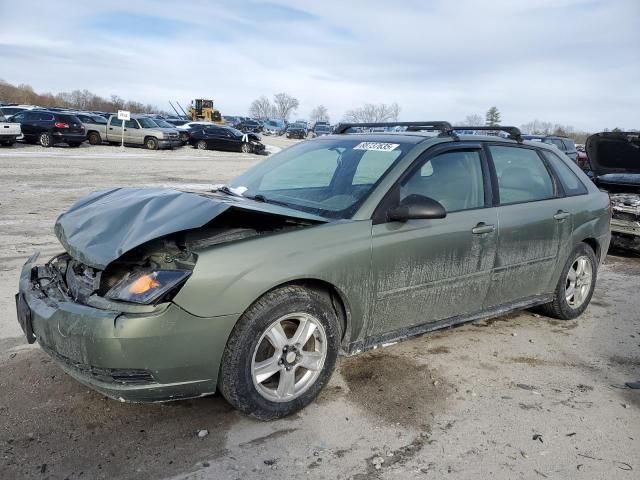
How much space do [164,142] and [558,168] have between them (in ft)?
83.0

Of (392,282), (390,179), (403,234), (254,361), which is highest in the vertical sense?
→ (390,179)

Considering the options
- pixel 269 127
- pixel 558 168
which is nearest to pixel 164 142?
pixel 558 168

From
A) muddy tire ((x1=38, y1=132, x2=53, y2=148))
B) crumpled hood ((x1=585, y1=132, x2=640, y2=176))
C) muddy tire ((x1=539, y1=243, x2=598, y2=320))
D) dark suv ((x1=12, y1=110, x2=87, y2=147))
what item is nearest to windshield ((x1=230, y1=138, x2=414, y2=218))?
muddy tire ((x1=539, y1=243, x2=598, y2=320))

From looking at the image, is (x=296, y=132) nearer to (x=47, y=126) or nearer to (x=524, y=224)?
(x=47, y=126)

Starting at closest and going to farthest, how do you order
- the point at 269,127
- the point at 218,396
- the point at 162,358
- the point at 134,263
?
1. the point at 162,358
2. the point at 134,263
3. the point at 218,396
4. the point at 269,127

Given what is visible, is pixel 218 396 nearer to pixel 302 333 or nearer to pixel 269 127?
pixel 302 333

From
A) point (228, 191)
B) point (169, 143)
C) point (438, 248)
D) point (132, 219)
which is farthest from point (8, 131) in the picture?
point (438, 248)

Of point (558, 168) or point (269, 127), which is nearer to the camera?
point (558, 168)

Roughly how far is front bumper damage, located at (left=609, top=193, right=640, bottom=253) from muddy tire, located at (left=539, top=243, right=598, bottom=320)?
10.1ft

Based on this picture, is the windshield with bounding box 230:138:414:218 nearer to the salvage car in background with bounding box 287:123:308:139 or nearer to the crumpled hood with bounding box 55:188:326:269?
the crumpled hood with bounding box 55:188:326:269

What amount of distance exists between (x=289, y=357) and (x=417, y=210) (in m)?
1.17

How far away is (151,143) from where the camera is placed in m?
28.0

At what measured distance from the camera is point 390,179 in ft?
12.0

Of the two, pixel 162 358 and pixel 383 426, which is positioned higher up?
pixel 162 358
